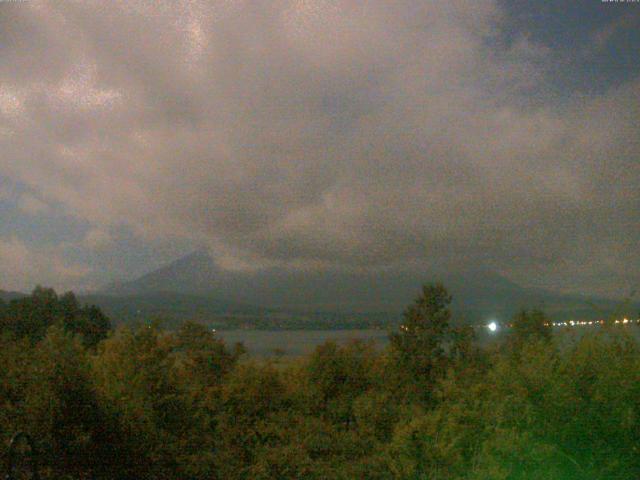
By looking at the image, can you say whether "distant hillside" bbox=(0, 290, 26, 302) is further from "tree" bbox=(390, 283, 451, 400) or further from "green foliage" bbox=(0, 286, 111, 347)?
"tree" bbox=(390, 283, 451, 400)

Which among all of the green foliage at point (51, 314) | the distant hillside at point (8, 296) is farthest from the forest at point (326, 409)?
the distant hillside at point (8, 296)

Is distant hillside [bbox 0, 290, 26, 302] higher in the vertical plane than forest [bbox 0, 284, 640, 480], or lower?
higher

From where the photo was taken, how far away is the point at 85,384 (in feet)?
35.2

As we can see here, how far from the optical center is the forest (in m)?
7.01

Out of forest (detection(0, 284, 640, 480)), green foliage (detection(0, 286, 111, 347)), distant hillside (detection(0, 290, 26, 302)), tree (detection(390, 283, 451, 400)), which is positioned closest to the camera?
forest (detection(0, 284, 640, 480))

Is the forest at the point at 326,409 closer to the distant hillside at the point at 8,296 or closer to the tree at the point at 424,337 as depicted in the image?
the tree at the point at 424,337

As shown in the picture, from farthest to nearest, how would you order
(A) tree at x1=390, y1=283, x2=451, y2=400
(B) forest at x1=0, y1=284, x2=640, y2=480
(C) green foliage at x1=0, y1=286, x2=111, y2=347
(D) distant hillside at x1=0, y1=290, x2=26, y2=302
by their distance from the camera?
1. (D) distant hillside at x1=0, y1=290, x2=26, y2=302
2. (C) green foliage at x1=0, y1=286, x2=111, y2=347
3. (A) tree at x1=390, y1=283, x2=451, y2=400
4. (B) forest at x1=0, y1=284, x2=640, y2=480

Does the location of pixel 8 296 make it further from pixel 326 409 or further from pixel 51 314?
pixel 326 409

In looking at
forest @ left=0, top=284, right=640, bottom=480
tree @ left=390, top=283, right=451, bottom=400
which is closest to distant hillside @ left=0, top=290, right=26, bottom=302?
forest @ left=0, top=284, right=640, bottom=480

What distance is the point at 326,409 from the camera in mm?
22312

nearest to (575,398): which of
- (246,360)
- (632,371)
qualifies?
(632,371)

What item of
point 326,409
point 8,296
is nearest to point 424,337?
point 326,409

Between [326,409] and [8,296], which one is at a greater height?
[8,296]

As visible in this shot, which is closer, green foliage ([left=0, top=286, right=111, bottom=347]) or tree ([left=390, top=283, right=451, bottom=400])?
tree ([left=390, top=283, right=451, bottom=400])
